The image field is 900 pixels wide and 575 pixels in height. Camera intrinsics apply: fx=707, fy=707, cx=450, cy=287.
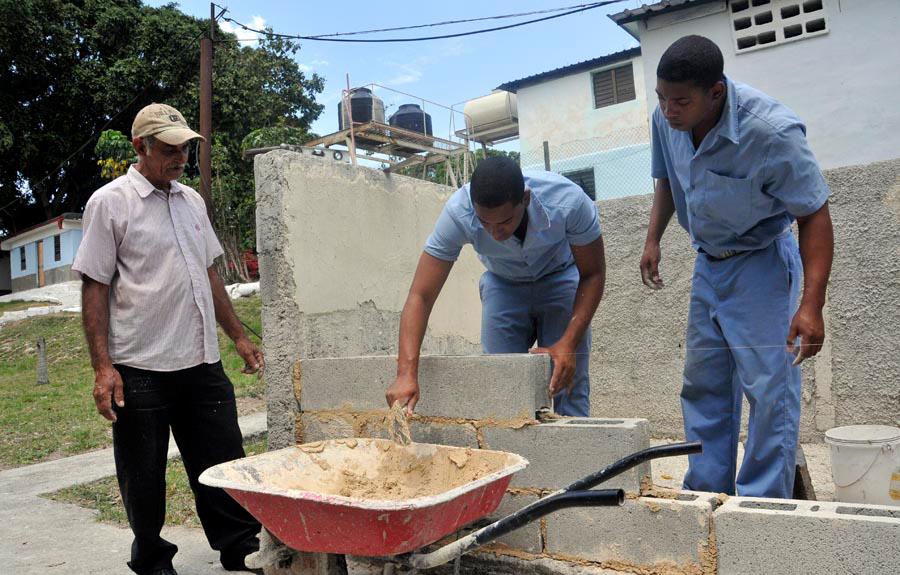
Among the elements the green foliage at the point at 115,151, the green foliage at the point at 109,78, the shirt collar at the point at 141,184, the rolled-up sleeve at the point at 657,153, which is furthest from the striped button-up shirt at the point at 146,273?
the green foliage at the point at 109,78

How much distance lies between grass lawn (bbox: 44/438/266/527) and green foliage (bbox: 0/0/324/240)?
19.9 metres

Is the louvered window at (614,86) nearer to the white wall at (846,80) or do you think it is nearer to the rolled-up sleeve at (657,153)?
the white wall at (846,80)

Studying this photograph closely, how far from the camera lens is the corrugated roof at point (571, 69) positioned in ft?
58.1

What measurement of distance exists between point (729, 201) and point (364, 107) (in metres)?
10.6

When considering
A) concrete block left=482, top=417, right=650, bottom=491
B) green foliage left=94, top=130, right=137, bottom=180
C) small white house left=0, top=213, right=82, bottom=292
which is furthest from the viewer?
small white house left=0, top=213, right=82, bottom=292

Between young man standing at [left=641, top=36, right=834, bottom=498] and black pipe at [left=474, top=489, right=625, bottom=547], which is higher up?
young man standing at [left=641, top=36, right=834, bottom=498]

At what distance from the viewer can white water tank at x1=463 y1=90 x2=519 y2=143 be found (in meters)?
18.9

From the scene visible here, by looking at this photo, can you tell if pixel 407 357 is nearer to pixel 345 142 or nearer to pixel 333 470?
pixel 333 470

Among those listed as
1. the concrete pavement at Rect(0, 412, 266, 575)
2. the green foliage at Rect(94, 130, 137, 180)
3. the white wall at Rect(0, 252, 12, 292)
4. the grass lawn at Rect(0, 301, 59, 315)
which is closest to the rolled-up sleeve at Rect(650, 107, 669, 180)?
the concrete pavement at Rect(0, 412, 266, 575)

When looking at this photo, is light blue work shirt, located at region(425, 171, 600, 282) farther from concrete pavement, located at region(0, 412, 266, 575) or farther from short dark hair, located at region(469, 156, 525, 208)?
concrete pavement, located at region(0, 412, 266, 575)

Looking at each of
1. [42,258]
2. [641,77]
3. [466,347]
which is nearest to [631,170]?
[466,347]

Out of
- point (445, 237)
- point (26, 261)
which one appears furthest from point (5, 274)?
point (445, 237)

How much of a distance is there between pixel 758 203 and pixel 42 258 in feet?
95.4

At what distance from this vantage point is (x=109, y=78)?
80.3ft
